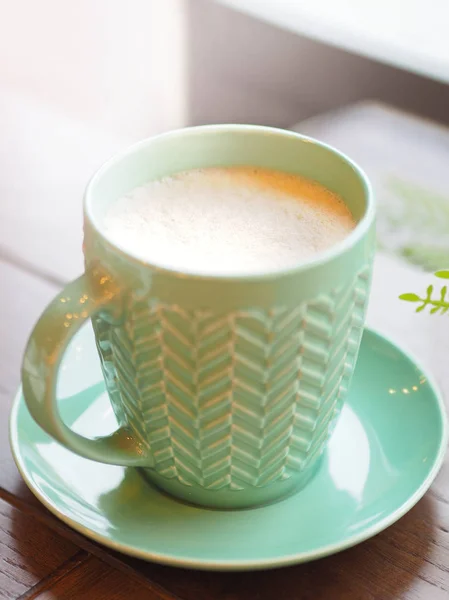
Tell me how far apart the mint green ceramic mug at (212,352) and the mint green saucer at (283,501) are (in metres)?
0.02

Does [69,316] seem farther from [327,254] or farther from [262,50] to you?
[262,50]

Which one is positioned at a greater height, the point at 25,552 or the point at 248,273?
the point at 248,273

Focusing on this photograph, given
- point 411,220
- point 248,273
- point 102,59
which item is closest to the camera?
point 248,273

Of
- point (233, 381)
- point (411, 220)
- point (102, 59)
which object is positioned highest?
point (233, 381)

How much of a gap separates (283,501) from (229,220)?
16 centimetres

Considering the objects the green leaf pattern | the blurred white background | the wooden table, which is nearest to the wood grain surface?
the wooden table

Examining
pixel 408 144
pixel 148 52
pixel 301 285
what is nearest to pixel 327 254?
pixel 301 285

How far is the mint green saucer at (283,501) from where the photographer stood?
0.40 m

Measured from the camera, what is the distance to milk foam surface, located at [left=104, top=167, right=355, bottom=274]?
39cm

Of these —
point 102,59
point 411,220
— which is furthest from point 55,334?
point 102,59

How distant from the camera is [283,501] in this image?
1.44 ft

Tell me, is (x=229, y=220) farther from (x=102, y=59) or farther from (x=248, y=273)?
(x=102, y=59)

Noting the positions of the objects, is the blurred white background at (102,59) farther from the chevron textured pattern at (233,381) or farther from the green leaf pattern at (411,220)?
the chevron textured pattern at (233,381)

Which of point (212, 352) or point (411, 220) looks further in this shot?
point (411, 220)
